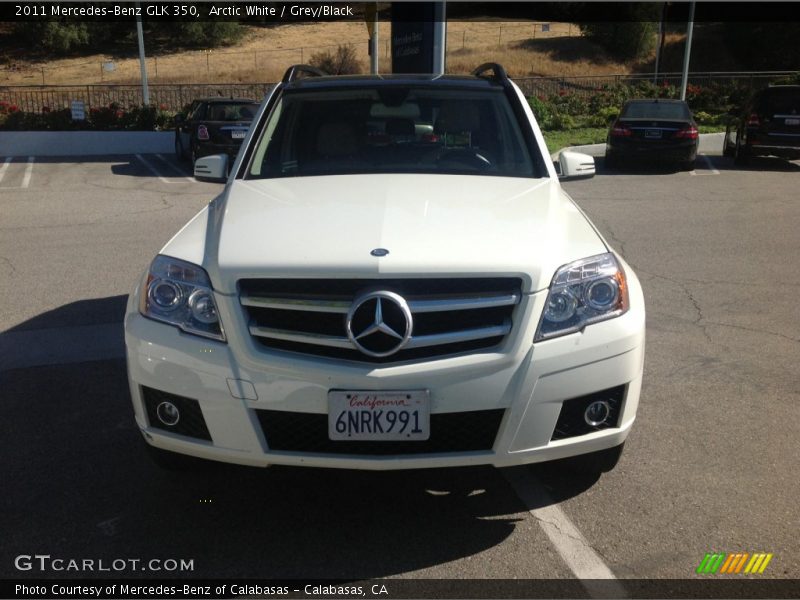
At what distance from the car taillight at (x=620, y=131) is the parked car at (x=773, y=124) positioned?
8.57 ft

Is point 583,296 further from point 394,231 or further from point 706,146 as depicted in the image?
point 706,146

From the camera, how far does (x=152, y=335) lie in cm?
323

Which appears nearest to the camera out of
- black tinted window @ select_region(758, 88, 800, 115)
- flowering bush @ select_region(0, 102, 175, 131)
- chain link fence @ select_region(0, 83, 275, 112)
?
black tinted window @ select_region(758, 88, 800, 115)

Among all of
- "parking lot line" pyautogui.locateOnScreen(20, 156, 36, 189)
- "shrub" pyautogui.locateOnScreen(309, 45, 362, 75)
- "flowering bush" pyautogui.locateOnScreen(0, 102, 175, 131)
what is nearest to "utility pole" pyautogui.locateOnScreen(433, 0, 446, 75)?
"parking lot line" pyautogui.locateOnScreen(20, 156, 36, 189)

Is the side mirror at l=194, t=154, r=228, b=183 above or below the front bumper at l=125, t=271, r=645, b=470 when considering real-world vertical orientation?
above

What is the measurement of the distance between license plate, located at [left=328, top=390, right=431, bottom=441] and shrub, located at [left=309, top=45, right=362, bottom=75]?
44.8 m

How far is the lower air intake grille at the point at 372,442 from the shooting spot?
308 cm

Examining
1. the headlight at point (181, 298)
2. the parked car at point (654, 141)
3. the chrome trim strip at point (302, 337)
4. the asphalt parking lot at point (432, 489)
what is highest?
the headlight at point (181, 298)

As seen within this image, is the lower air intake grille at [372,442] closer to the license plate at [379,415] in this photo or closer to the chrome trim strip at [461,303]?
the license plate at [379,415]

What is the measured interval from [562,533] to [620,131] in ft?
48.2

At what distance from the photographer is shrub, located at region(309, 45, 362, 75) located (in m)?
47.6

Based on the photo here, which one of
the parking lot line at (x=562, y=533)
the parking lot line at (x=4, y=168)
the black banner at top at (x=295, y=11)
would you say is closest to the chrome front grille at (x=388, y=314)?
the parking lot line at (x=562, y=533)

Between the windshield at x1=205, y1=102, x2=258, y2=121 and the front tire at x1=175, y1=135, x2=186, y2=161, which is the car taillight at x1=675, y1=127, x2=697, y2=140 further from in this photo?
the front tire at x1=175, y1=135, x2=186, y2=161

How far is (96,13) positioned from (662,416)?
58255 mm
